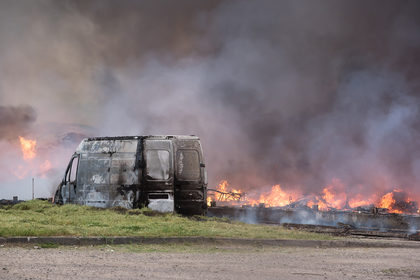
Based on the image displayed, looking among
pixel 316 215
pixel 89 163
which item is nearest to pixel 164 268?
pixel 89 163

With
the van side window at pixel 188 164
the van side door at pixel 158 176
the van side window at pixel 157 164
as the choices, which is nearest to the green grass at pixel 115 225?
the van side door at pixel 158 176

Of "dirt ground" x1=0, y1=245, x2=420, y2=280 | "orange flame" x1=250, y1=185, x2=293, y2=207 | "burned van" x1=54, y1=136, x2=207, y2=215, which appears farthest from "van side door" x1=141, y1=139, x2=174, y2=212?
"orange flame" x1=250, y1=185, x2=293, y2=207

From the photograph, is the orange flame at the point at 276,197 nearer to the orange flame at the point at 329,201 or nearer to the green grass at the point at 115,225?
the orange flame at the point at 329,201

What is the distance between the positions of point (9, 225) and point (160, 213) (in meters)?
4.67

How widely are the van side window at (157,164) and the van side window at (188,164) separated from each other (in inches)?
13.4

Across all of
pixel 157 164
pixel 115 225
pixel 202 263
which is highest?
pixel 157 164

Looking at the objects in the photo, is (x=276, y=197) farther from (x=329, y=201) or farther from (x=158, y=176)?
(x=158, y=176)

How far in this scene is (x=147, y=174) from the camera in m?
15.4

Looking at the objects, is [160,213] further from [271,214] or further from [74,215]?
[271,214]

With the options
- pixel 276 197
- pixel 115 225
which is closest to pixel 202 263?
pixel 115 225

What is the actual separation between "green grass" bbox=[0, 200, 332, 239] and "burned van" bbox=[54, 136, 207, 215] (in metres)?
0.52

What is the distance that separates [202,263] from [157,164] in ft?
24.0

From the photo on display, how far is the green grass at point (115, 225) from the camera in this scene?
1094cm

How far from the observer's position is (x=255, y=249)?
35.3 ft
